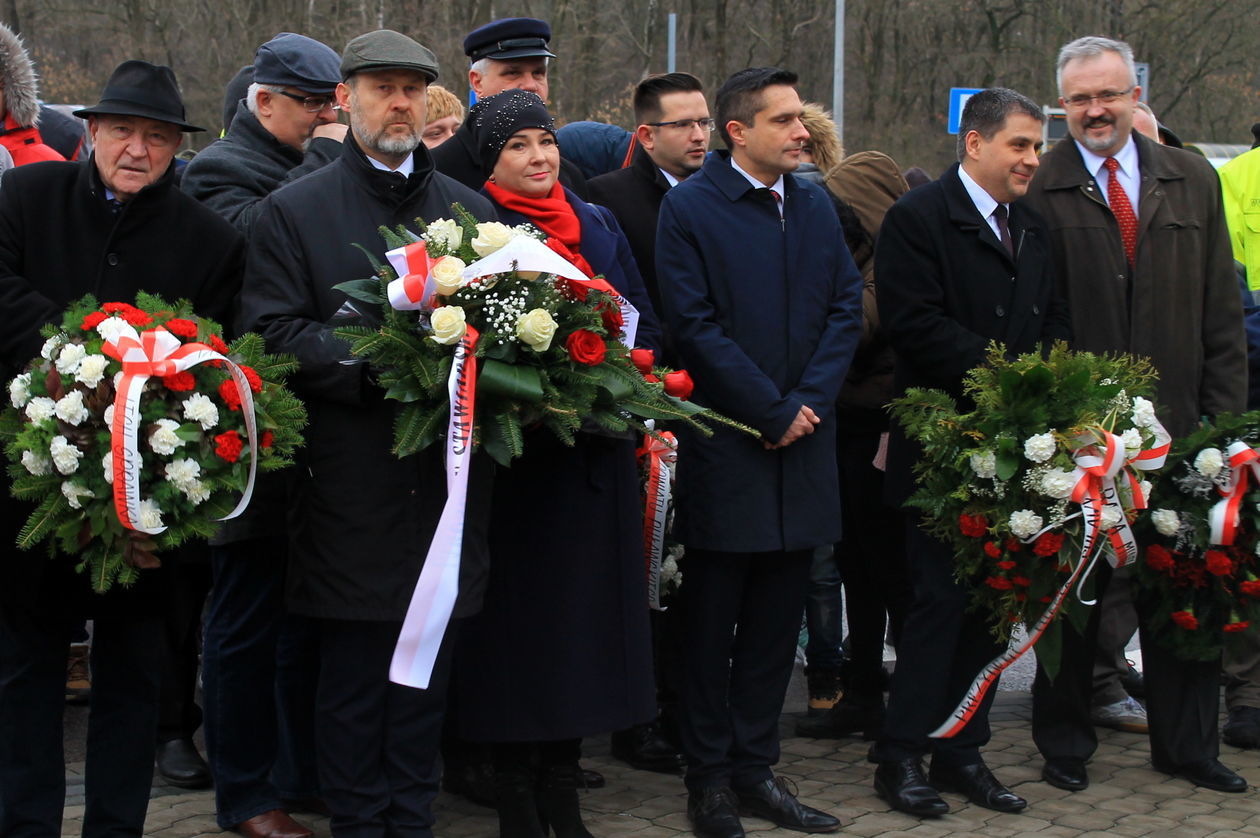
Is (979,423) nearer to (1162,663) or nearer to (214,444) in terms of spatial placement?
(1162,663)

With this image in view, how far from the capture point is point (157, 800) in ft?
17.2

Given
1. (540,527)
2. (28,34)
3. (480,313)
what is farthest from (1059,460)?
(28,34)

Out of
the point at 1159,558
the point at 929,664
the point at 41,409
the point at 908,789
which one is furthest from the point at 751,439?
the point at 41,409

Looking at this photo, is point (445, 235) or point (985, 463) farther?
→ point (985, 463)

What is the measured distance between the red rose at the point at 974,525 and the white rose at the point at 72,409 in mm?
2686

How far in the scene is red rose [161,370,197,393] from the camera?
3982 millimetres

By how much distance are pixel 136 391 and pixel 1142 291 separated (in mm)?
3668

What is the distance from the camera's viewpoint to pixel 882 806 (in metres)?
5.39

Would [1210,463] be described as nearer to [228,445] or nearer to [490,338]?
[490,338]

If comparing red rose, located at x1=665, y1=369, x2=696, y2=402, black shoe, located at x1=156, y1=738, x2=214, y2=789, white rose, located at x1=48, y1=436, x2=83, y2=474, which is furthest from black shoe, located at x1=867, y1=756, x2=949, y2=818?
white rose, located at x1=48, y1=436, x2=83, y2=474

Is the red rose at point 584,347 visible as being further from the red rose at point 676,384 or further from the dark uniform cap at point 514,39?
the dark uniform cap at point 514,39

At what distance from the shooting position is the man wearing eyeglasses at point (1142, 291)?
573cm

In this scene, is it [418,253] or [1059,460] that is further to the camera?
[1059,460]

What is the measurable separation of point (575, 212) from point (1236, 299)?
8.67 feet
